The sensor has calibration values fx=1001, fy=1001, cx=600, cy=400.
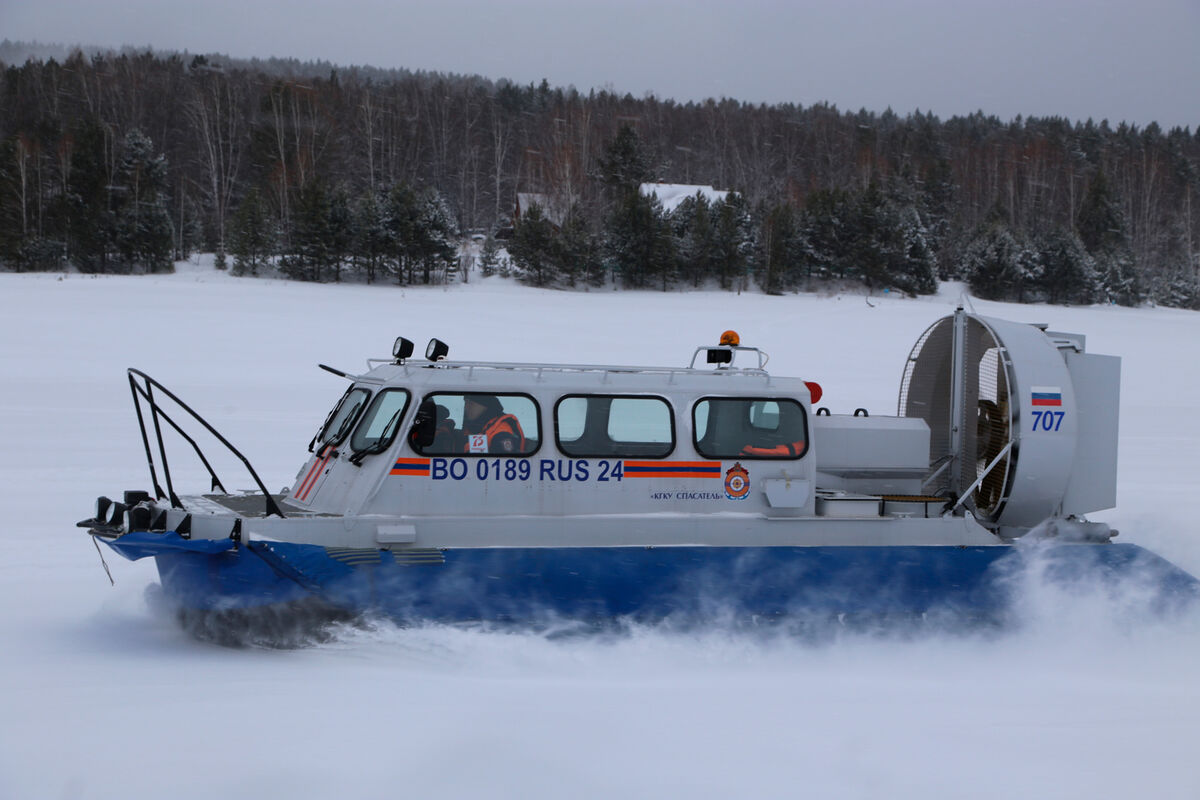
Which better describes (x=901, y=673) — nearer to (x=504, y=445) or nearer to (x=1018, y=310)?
(x=504, y=445)

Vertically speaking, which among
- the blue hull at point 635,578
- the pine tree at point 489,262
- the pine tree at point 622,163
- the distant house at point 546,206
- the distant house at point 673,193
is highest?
the pine tree at point 622,163

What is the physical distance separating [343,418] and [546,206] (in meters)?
39.7

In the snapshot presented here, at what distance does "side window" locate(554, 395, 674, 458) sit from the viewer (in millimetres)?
6781

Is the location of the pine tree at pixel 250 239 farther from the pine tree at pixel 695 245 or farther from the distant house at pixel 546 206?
the pine tree at pixel 695 245

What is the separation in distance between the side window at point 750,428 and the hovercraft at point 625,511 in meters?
0.02

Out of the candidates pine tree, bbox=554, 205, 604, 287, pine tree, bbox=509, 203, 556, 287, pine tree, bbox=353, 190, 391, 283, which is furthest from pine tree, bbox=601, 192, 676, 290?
pine tree, bbox=353, 190, 391, 283

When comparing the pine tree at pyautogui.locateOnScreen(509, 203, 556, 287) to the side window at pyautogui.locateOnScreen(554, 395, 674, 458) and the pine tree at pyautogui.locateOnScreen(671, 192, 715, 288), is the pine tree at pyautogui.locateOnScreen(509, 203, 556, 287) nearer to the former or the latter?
the pine tree at pyautogui.locateOnScreen(671, 192, 715, 288)

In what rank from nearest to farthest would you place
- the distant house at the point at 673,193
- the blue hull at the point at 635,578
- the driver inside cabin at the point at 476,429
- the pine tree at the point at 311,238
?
the blue hull at the point at 635,578
the driver inside cabin at the point at 476,429
the pine tree at the point at 311,238
the distant house at the point at 673,193

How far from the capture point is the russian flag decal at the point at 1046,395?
279 inches

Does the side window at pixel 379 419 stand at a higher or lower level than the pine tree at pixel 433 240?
lower

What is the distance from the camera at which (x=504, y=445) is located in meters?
6.69

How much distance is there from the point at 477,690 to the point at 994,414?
4.47 metres

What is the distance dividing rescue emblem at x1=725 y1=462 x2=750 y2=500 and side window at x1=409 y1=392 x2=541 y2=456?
4.41 feet

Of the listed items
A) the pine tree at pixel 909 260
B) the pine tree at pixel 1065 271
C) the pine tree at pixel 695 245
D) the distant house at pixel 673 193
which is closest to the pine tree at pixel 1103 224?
the pine tree at pixel 1065 271
